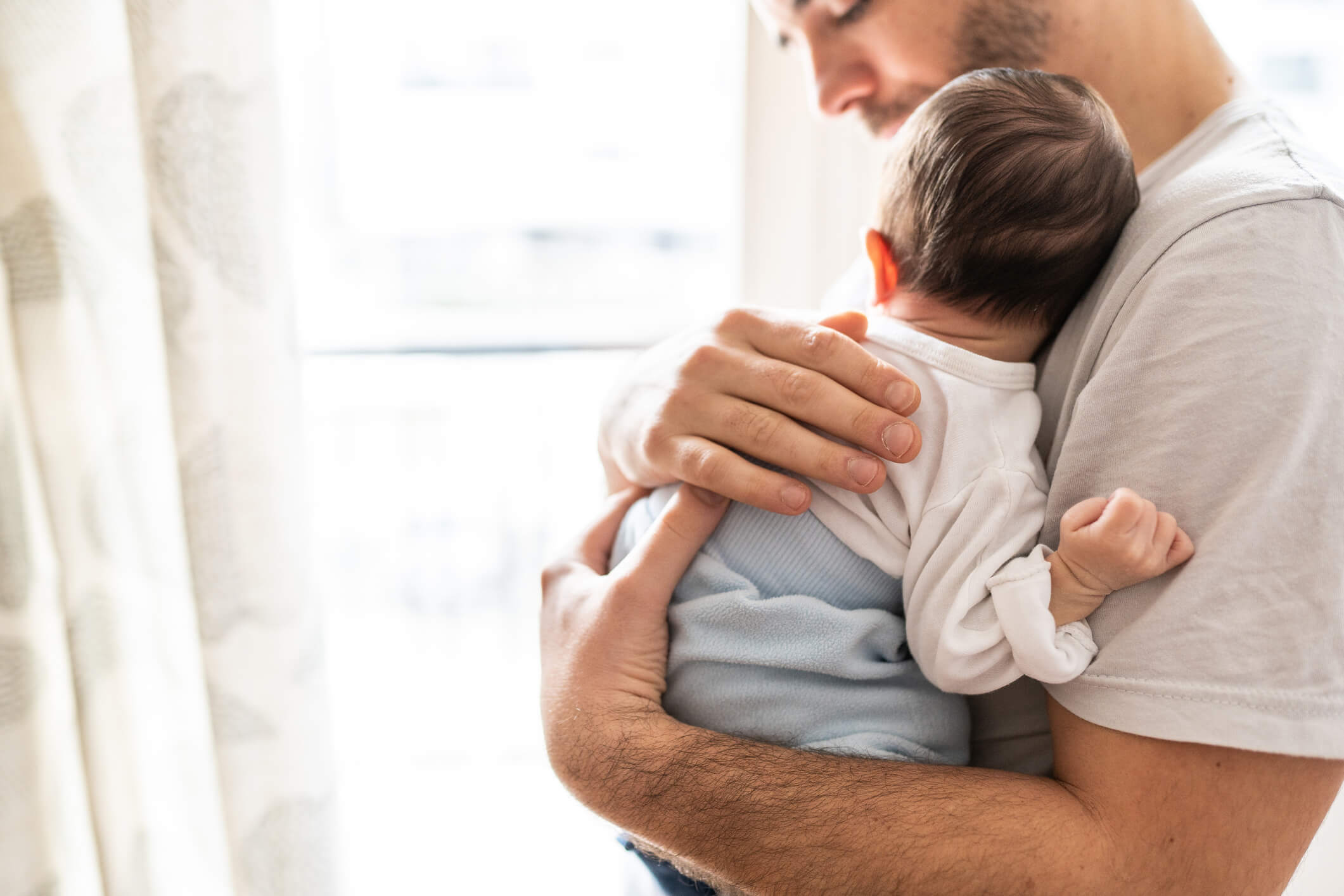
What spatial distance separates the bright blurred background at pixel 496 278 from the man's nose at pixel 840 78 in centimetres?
42

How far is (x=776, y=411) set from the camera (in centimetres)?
79

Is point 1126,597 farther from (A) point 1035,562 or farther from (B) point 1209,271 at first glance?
(B) point 1209,271

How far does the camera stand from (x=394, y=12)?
162cm

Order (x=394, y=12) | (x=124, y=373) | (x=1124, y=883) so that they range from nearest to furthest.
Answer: (x=1124, y=883) → (x=124, y=373) → (x=394, y=12)

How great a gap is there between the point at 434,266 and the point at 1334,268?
4.91 ft

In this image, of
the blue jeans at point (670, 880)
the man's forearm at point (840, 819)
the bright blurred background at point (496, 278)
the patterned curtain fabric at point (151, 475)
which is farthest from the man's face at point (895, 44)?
the blue jeans at point (670, 880)

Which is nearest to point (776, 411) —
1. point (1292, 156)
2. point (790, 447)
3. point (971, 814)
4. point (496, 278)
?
point (790, 447)

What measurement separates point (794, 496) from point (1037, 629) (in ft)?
0.72

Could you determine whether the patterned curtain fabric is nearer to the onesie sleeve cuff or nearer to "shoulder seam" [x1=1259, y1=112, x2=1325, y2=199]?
the onesie sleeve cuff

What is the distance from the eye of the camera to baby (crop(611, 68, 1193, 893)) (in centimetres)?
72

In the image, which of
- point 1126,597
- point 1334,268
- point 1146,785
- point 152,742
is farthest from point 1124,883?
point 152,742

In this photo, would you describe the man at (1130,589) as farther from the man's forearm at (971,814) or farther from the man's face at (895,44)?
the man's face at (895,44)

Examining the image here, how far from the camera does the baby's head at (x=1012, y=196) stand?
744mm

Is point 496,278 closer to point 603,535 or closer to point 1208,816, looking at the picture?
point 603,535
